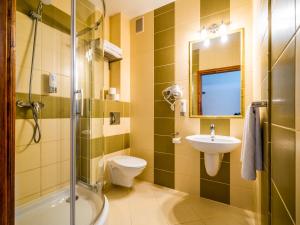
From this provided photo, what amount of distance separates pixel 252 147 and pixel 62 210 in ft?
5.06

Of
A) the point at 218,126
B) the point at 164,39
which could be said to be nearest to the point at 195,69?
the point at 164,39

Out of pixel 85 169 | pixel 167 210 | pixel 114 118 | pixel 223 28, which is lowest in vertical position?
pixel 167 210

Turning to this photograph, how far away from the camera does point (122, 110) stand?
7.98 ft

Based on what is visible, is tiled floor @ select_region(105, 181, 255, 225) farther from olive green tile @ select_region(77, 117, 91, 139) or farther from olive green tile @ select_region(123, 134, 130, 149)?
olive green tile @ select_region(77, 117, 91, 139)

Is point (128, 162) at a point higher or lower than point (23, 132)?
lower

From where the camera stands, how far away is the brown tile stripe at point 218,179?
6.03 ft

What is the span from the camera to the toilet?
1.92 m

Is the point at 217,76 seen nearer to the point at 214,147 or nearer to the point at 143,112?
the point at 214,147

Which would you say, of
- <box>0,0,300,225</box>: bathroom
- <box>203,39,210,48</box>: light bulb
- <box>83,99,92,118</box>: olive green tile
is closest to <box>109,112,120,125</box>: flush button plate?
<box>0,0,300,225</box>: bathroom

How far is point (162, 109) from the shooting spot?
228cm

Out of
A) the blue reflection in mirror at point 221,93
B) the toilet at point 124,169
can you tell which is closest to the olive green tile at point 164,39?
the blue reflection in mirror at point 221,93

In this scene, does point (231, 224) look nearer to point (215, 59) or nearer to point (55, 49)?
point (215, 59)

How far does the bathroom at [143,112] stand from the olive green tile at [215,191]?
0.01 meters

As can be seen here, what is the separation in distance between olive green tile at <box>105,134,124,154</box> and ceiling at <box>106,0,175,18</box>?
1.80m
